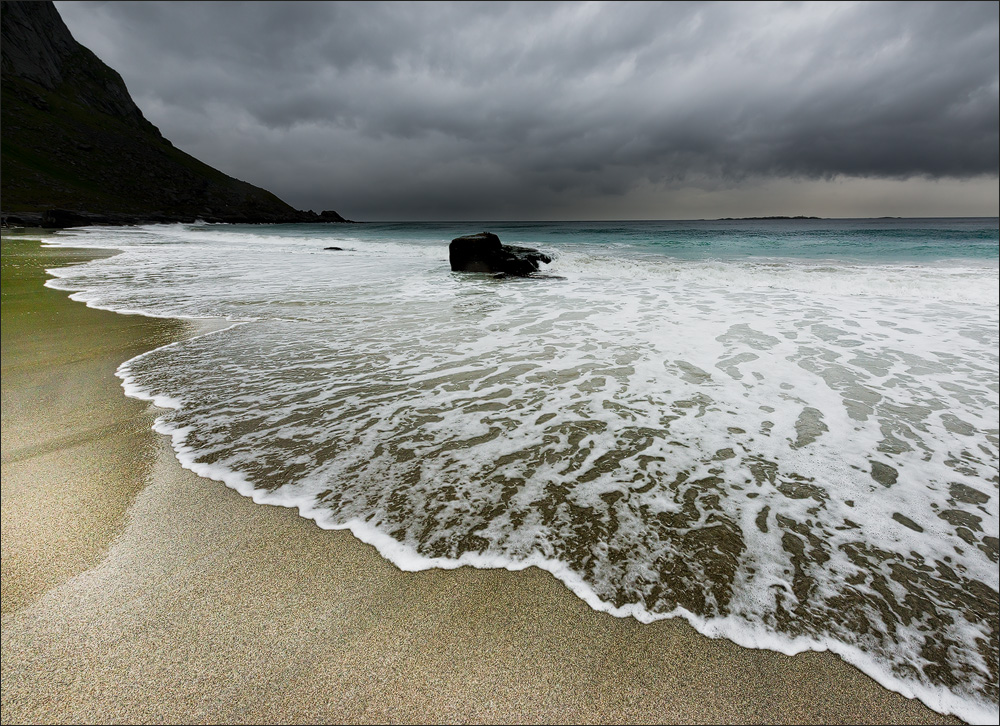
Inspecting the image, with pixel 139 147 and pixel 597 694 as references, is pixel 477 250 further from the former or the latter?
pixel 139 147

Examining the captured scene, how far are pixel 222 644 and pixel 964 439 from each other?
5.33m

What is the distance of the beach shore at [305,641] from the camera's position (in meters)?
1.45

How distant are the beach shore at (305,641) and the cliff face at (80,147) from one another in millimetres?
66003

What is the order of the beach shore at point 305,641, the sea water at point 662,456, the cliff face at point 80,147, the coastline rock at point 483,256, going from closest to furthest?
the beach shore at point 305,641, the sea water at point 662,456, the coastline rock at point 483,256, the cliff face at point 80,147

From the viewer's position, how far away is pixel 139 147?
348ft

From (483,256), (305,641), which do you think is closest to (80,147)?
(483,256)

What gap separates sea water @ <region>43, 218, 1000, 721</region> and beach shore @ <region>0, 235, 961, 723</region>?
0.17 metres

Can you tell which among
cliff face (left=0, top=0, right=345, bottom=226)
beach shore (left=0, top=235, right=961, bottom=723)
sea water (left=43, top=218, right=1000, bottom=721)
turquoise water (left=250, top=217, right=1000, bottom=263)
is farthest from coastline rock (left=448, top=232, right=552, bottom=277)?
cliff face (left=0, top=0, right=345, bottom=226)

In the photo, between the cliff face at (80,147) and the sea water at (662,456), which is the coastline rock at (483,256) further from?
the cliff face at (80,147)

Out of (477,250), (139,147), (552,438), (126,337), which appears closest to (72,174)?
(139,147)

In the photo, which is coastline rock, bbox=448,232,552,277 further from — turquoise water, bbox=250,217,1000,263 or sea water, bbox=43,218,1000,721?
turquoise water, bbox=250,217,1000,263

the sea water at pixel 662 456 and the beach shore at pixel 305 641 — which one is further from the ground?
the beach shore at pixel 305 641

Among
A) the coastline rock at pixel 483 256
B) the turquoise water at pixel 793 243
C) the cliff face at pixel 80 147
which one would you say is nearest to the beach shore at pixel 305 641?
the coastline rock at pixel 483 256

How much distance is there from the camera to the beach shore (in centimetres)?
145
